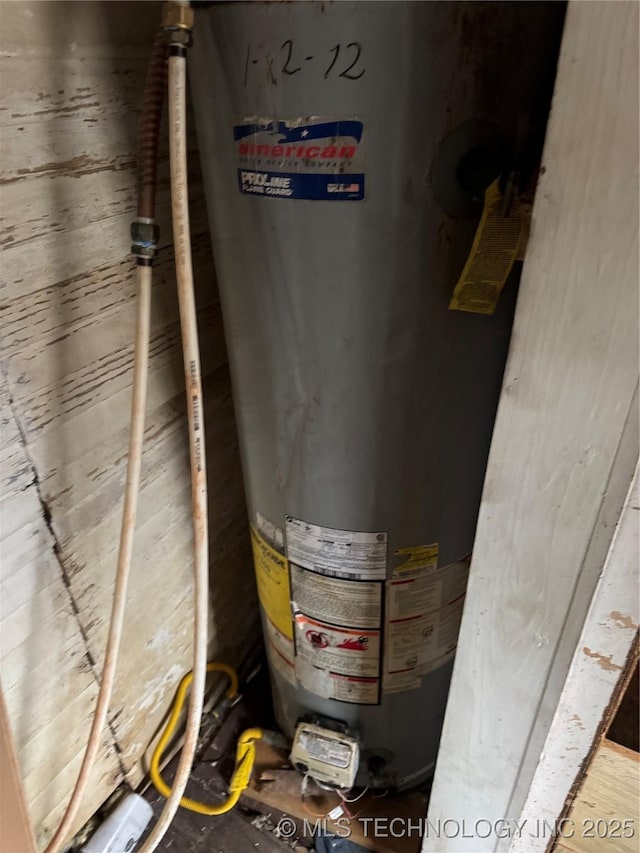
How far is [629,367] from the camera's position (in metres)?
0.44

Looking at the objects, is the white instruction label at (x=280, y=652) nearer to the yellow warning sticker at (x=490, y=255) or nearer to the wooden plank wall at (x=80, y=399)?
the wooden plank wall at (x=80, y=399)

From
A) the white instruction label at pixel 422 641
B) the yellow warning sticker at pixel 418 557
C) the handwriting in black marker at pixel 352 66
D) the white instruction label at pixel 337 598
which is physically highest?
the handwriting in black marker at pixel 352 66

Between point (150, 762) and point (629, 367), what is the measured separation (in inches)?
36.7

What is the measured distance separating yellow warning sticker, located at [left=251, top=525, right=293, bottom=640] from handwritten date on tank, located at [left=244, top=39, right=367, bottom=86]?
21.3 inches

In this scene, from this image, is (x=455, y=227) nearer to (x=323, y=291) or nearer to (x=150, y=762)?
(x=323, y=291)

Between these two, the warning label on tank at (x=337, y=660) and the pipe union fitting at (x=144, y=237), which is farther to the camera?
the warning label on tank at (x=337, y=660)

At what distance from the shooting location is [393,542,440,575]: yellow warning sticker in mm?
748

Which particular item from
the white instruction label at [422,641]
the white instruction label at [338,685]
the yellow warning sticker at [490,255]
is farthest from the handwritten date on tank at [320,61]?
the white instruction label at [338,685]

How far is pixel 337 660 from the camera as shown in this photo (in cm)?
87

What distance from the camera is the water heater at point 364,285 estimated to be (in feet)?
1.61

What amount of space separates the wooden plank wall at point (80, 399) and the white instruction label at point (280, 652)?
5.7 inches

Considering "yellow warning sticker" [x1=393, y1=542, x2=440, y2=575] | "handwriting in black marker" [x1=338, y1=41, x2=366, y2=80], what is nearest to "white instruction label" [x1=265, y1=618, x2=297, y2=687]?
"yellow warning sticker" [x1=393, y1=542, x2=440, y2=575]

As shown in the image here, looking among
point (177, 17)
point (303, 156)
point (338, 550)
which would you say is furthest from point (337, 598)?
point (177, 17)

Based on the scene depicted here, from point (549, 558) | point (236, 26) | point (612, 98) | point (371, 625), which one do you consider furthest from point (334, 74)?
A: point (371, 625)
